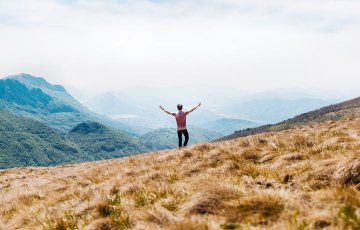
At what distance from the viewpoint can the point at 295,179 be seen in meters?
8.55

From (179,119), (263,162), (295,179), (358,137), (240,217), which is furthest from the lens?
(179,119)

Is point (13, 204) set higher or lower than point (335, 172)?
lower

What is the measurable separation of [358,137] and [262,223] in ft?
30.7

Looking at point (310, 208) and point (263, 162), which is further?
point (263, 162)

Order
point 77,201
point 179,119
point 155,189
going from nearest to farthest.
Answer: point 155,189 < point 77,201 < point 179,119

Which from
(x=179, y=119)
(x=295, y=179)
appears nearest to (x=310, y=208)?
(x=295, y=179)

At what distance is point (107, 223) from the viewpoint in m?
6.90

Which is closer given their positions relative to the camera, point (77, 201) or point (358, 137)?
point (77, 201)

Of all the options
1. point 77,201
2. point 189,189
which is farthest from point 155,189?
point 77,201

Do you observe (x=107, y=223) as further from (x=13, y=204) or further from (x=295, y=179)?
(x=13, y=204)

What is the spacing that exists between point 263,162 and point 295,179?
3.82 metres

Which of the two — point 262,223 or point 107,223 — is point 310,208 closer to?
point 262,223

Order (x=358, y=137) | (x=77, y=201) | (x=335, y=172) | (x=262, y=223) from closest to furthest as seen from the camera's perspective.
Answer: (x=262, y=223) → (x=335, y=172) → (x=77, y=201) → (x=358, y=137)

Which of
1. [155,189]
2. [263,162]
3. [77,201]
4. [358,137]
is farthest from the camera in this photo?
[358,137]
